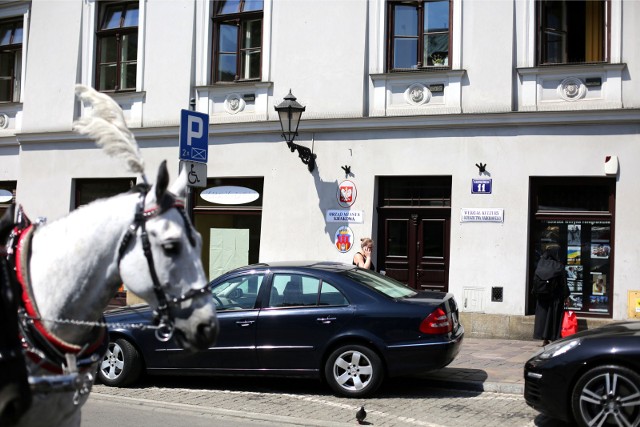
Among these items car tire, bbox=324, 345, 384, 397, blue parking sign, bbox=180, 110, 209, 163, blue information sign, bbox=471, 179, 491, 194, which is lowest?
car tire, bbox=324, 345, 384, 397

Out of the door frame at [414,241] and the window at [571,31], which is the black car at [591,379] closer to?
the door frame at [414,241]

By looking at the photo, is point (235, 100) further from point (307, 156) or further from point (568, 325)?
point (568, 325)

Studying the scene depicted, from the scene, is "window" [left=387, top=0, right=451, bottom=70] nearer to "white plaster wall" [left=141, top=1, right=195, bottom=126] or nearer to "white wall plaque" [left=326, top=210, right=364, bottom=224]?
"white wall plaque" [left=326, top=210, right=364, bottom=224]

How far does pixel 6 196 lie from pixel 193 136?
9.18 m

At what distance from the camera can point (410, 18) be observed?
14.8m

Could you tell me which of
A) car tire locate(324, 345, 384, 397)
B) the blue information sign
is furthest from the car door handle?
the blue information sign

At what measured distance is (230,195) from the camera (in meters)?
15.8

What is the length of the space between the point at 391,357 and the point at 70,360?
587 centimetres

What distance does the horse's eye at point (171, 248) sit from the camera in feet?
10.5

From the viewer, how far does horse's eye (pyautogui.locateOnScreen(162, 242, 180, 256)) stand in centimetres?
321

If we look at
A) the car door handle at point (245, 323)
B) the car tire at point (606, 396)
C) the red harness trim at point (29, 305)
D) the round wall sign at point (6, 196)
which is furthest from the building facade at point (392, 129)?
the red harness trim at point (29, 305)

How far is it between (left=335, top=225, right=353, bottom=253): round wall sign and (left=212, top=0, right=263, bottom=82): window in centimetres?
388

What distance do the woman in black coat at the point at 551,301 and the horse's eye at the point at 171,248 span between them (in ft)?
32.7

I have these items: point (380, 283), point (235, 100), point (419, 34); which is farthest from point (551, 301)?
point (235, 100)
